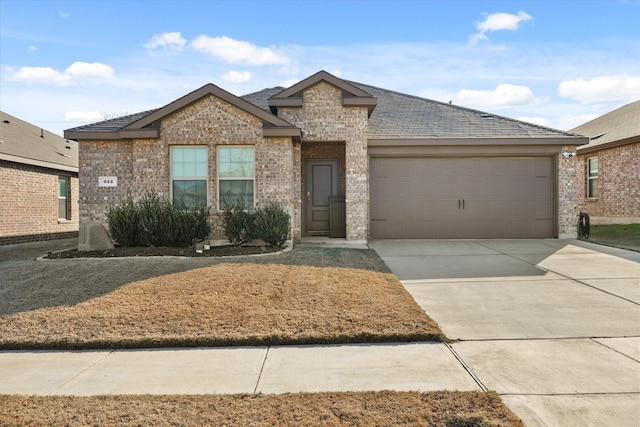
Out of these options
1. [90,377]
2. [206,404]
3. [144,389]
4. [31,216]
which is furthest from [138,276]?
[31,216]

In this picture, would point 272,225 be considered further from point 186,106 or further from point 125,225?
point 186,106

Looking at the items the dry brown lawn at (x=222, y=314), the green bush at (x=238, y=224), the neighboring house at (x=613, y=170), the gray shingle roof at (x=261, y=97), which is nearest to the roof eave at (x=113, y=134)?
the green bush at (x=238, y=224)

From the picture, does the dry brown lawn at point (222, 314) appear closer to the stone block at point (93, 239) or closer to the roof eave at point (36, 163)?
the stone block at point (93, 239)

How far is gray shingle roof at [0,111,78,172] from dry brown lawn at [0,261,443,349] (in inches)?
349

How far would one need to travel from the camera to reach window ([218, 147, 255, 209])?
36.3 feet

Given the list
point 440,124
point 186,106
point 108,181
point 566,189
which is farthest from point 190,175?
point 566,189

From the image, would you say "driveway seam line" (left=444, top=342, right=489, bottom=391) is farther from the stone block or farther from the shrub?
the stone block

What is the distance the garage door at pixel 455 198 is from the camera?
40.5 feet

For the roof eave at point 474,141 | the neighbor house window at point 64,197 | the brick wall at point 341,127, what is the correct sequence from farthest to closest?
the neighbor house window at point 64,197
the roof eave at point 474,141
the brick wall at point 341,127

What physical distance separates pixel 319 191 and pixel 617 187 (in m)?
11.6

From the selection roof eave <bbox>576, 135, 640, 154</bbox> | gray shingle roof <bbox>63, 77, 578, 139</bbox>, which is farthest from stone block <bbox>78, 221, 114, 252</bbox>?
roof eave <bbox>576, 135, 640, 154</bbox>

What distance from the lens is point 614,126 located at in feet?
59.0

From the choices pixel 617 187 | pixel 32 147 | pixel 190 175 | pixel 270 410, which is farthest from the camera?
pixel 617 187

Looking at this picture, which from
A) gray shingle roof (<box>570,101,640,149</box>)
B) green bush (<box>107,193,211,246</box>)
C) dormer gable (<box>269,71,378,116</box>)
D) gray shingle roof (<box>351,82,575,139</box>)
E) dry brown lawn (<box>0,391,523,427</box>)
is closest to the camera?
dry brown lawn (<box>0,391,523,427</box>)
